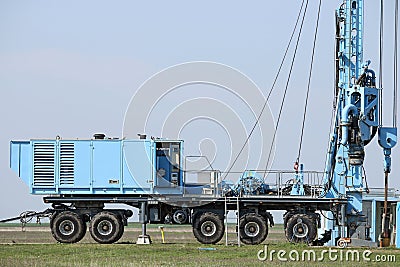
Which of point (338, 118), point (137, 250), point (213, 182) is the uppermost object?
point (338, 118)

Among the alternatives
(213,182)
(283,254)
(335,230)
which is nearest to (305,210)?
(335,230)

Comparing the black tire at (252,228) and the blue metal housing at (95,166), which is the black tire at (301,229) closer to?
the black tire at (252,228)

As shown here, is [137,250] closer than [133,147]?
Yes

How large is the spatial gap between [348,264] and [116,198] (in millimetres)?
14194

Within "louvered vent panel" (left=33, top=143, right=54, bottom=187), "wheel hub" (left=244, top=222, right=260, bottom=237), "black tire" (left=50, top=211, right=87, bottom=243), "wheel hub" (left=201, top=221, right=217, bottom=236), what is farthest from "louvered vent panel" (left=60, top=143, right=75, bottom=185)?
"wheel hub" (left=244, top=222, right=260, bottom=237)

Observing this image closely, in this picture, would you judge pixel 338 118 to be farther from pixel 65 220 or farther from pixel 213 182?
pixel 65 220

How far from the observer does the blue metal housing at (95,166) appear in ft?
143

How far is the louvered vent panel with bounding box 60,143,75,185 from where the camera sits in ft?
143

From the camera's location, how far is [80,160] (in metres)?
43.8

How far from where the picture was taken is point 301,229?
4366cm

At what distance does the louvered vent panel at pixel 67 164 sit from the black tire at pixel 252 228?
8.22 m

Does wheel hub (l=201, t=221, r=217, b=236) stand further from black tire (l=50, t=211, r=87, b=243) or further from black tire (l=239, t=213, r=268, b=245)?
black tire (l=50, t=211, r=87, b=243)

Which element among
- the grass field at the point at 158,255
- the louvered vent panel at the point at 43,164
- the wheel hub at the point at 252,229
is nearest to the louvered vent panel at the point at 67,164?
the louvered vent panel at the point at 43,164

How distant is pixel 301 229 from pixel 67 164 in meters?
11.3
